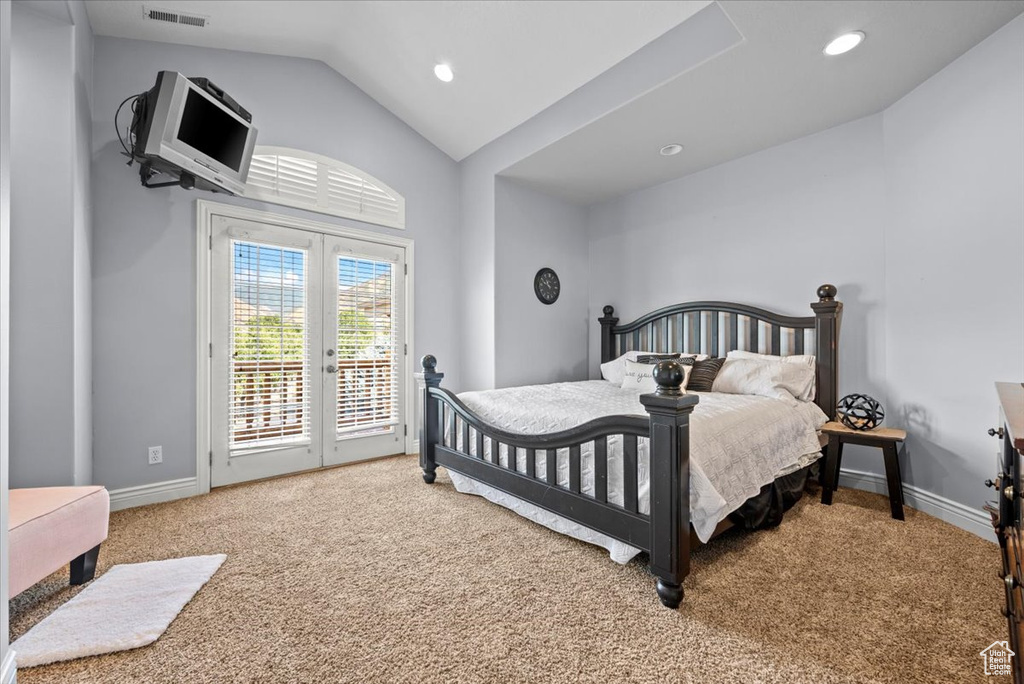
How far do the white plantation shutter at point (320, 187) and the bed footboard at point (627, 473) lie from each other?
213 cm

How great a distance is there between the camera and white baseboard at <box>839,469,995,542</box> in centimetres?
235

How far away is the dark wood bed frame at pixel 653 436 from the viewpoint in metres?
1.72

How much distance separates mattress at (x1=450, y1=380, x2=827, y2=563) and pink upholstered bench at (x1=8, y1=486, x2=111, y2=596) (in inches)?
71.7

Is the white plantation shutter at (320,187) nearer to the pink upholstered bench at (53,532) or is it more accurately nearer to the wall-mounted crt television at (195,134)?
the wall-mounted crt television at (195,134)

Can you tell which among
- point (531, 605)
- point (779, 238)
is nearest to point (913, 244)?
point (779, 238)

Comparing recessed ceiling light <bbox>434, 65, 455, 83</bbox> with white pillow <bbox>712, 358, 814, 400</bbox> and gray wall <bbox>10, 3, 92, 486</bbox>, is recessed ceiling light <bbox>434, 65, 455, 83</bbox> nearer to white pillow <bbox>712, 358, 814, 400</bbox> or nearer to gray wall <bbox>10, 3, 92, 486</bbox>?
gray wall <bbox>10, 3, 92, 486</bbox>

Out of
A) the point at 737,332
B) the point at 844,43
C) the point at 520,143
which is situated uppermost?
the point at 520,143

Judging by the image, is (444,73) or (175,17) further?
(444,73)

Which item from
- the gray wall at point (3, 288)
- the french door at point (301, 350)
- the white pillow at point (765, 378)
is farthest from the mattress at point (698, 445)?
the gray wall at point (3, 288)

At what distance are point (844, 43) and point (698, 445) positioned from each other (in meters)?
2.26

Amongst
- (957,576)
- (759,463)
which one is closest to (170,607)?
(759,463)

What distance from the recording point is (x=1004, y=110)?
2.26 meters

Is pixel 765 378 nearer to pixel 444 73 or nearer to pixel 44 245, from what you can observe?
pixel 444 73

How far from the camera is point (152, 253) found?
286 centimetres
